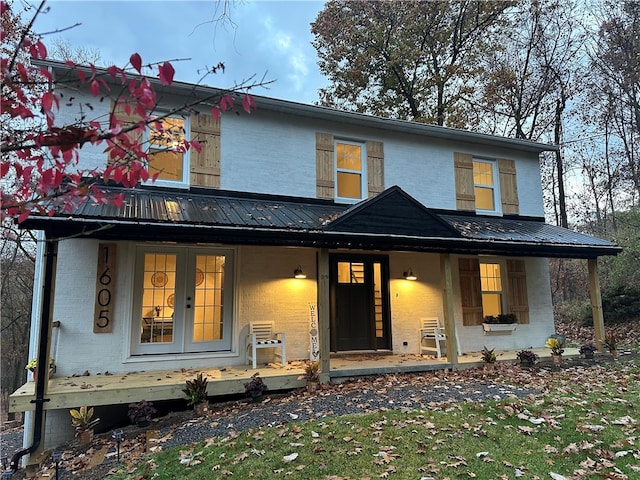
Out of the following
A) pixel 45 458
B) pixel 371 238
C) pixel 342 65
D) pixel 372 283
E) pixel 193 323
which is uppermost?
pixel 342 65

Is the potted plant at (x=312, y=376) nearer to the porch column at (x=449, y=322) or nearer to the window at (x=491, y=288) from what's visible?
the porch column at (x=449, y=322)

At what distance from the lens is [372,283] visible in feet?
30.0

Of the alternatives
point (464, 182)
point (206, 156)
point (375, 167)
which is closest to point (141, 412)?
point (206, 156)

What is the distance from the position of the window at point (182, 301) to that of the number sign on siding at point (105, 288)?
0.40 meters

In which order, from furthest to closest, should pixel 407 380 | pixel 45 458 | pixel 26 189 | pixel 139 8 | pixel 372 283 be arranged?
pixel 372 283 < pixel 407 380 < pixel 45 458 < pixel 139 8 < pixel 26 189

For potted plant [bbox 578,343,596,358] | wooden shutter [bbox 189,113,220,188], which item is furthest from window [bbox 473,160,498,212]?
wooden shutter [bbox 189,113,220,188]

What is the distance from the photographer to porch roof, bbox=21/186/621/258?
5.87 meters

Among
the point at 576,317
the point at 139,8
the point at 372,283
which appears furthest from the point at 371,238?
the point at 576,317

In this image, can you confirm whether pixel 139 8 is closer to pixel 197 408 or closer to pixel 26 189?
pixel 26 189

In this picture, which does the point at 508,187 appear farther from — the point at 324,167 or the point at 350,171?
the point at 324,167

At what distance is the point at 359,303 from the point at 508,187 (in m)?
5.19

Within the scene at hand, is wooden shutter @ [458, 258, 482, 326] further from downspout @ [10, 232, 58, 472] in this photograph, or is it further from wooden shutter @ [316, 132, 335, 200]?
downspout @ [10, 232, 58, 472]

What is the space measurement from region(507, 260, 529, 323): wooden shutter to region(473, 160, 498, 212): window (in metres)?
1.55

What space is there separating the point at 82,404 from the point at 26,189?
4332mm
